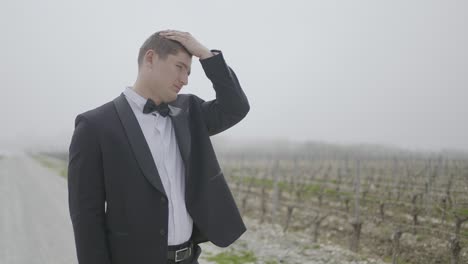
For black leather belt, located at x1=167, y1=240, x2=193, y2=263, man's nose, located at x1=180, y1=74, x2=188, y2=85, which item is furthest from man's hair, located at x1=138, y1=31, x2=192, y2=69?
black leather belt, located at x1=167, y1=240, x2=193, y2=263

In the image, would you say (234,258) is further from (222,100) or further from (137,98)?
(137,98)

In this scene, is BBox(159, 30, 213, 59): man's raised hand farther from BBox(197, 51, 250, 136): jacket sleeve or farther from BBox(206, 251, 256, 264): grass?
BBox(206, 251, 256, 264): grass

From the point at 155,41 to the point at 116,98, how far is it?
14.0 inches

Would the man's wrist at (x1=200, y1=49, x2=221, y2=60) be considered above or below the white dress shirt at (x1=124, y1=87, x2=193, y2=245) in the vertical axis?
above

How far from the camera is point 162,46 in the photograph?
176 centimetres

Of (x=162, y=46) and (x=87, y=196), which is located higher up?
(x=162, y=46)

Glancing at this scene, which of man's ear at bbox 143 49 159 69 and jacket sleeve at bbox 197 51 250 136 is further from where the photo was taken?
jacket sleeve at bbox 197 51 250 136

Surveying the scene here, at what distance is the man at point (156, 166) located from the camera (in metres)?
1.63

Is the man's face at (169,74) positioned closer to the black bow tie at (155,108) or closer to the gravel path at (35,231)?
the black bow tie at (155,108)

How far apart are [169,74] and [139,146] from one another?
0.37 m

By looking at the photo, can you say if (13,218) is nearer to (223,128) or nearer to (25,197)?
(25,197)

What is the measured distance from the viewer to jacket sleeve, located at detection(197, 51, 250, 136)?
1888mm

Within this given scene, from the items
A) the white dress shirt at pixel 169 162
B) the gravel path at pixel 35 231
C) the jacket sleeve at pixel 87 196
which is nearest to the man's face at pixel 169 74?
the white dress shirt at pixel 169 162

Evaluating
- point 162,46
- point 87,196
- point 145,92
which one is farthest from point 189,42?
point 87,196
